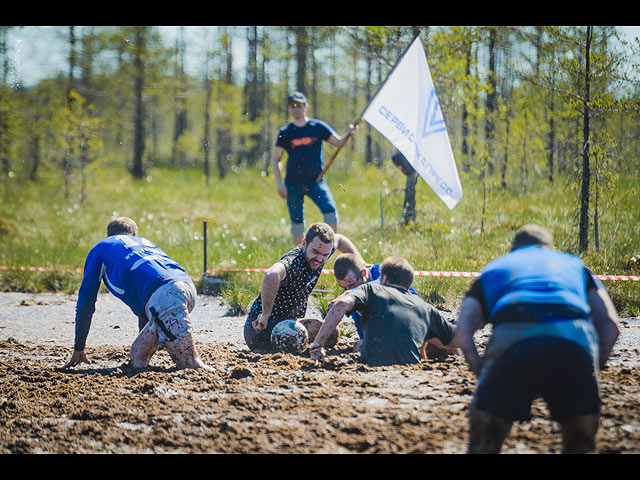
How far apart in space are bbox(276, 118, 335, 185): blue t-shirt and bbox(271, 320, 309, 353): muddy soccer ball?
353 cm

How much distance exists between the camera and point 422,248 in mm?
10336

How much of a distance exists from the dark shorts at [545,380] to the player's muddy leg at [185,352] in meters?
2.92

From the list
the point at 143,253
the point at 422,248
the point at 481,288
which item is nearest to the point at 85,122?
the point at 422,248

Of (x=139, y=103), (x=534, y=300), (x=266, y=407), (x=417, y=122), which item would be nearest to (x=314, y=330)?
(x=266, y=407)

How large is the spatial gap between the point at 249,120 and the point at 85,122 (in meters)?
10.9

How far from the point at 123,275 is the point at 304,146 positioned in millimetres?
4078

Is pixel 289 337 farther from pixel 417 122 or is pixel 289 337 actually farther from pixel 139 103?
pixel 139 103

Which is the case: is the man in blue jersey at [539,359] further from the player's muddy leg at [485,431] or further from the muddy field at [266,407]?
the muddy field at [266,407]


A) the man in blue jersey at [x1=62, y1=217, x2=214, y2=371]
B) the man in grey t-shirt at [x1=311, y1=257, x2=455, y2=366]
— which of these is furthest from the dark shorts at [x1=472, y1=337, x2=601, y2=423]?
the man in blue jersey at [x1=62, y1=217, x2=214, y2=371]

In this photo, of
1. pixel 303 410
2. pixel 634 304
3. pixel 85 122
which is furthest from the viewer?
pixel 85 122

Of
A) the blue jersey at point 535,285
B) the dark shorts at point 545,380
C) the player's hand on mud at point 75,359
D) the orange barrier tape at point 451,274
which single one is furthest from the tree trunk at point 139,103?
the dark shorts at point 545,380

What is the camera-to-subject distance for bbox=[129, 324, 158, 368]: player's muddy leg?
5430 millimetres

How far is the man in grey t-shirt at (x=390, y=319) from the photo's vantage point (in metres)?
4.87
